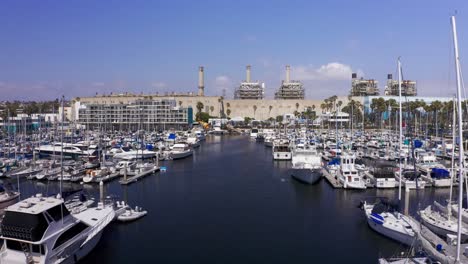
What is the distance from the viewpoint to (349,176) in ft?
92.9

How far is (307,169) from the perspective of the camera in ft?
99.9

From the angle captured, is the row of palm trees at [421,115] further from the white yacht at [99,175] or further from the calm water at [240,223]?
the white yacht at [99,175]

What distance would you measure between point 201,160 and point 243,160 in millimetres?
5098

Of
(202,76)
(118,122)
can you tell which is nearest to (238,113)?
(202,76)

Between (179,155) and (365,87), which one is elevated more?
(365,87)

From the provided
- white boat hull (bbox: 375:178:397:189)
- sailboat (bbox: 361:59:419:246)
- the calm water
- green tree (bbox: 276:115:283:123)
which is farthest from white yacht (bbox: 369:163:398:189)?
green tree (bbox: 276:115:283:123)

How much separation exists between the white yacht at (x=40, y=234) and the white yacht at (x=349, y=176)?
19.3 m

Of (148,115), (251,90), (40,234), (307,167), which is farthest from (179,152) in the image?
(251,90)

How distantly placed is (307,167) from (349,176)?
3.73 meters

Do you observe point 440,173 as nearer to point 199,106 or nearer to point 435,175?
point 435,175

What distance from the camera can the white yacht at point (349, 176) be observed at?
27938 millimetres

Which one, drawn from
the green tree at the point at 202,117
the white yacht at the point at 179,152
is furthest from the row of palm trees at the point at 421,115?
the green tree at the point at 202,117

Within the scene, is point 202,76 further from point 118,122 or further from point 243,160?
point 243,160

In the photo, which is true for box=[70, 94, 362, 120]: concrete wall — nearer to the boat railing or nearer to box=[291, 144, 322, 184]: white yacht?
box=[291, 144, 322, 184]: white yacht
